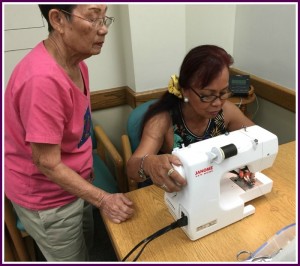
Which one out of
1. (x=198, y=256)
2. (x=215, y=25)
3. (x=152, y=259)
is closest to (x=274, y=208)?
(x=198, y=256)

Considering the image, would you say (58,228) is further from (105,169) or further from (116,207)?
(105,169)

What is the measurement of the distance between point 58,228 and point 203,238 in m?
0.64

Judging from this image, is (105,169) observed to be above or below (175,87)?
below

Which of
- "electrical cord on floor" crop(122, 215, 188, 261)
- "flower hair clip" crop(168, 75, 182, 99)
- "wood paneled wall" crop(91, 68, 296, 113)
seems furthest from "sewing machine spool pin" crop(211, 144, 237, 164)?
"wood paneled wall" crop(91, 68, 296, 113)

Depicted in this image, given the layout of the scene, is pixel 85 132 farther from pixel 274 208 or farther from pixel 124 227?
pixel 274 208

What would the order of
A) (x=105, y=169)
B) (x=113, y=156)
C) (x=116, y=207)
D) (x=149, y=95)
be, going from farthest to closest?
(x=149, y=95) → (x=105, y=169) → (x=113, y=156) → (x=116, y=207)

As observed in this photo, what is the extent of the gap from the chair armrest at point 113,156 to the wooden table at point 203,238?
453 mm

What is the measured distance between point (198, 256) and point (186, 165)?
0.89 ft

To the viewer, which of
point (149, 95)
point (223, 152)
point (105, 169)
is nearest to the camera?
point (223, 152)

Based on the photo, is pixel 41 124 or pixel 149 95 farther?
pixel 149 95

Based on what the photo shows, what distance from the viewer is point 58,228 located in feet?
3.90

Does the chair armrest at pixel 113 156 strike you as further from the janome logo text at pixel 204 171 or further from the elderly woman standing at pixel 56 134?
the janome logo text at pixel 204 171

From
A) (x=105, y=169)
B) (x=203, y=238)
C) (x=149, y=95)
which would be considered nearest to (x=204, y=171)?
(x=203, y=238)

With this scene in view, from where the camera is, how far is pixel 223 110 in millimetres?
1415
